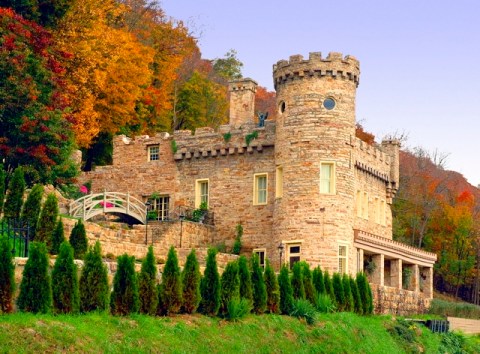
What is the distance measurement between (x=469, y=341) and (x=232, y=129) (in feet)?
41.1

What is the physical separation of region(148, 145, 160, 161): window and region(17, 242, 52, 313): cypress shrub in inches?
865

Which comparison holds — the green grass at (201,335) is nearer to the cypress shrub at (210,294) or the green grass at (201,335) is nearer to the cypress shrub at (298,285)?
the cypress shrub at (210,294)

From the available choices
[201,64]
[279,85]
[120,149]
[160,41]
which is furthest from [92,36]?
[201,64]

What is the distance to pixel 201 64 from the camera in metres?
66.8

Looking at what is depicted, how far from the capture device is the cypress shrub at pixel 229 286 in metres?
24.5

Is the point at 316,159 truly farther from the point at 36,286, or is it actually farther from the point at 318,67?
the point at 36,286

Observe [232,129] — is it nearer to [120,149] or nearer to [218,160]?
[218,160]

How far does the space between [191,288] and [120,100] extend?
24.6m

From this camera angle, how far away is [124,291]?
21.5 meters

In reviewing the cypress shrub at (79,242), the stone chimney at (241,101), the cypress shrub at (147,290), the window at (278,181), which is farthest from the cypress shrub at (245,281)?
the stone chimney at (241,101)

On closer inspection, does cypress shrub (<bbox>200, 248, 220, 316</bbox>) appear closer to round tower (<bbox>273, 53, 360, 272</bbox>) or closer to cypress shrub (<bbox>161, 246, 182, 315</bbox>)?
cypress shrub (<bbox>161, 246, 182, 315</bbox>)

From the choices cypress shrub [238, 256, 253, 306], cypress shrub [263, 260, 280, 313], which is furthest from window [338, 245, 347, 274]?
cypress shrub [238, 256, 253, 306]

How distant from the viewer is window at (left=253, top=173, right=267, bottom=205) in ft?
127

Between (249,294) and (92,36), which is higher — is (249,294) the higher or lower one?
the lower one
